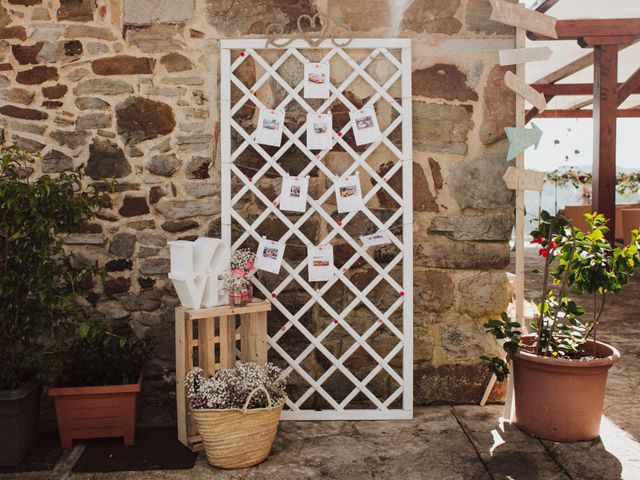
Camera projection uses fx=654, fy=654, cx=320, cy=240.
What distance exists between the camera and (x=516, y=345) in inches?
117

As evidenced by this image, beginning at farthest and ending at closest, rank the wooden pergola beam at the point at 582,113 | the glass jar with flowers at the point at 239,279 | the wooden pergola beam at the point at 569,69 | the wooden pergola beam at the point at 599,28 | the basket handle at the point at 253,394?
the wooden pergola beam at the point at 582,113 → the wooden pergola beam at the point at 569,69 → the wooden pergola beam at the point at 599,28 → the glass jar with flowers at the point at 239,279 → the basket handle at the point at 253,394

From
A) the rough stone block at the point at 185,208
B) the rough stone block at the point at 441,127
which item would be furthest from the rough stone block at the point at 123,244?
the rough stone block at the point at 441,127

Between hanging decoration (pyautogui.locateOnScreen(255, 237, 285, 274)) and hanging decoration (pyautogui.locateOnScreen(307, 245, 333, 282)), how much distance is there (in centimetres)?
15

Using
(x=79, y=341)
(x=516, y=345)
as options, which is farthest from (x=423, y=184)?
(x=79, y=341)

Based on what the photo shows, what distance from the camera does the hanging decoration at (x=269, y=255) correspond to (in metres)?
3.20

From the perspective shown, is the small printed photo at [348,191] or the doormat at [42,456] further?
the small printed photo at [348,191]

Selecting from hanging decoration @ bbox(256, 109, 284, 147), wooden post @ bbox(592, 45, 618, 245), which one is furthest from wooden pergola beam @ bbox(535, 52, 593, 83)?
hanging decoration @ bbox(256, 109, 284, 147)

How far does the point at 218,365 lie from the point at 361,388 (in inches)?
28.5

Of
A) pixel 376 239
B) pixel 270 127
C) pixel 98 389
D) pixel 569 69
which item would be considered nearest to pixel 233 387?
pixel 98 389

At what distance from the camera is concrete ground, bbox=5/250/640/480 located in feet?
8.61

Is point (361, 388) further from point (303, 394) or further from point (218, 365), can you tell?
point (218, 365)

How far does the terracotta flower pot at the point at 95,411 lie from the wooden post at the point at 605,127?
16.5 ft

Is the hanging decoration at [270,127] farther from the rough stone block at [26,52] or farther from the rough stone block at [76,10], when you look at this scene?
the rough stone block at [26,52]

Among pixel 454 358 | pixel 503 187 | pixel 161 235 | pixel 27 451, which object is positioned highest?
pixel 503 187
